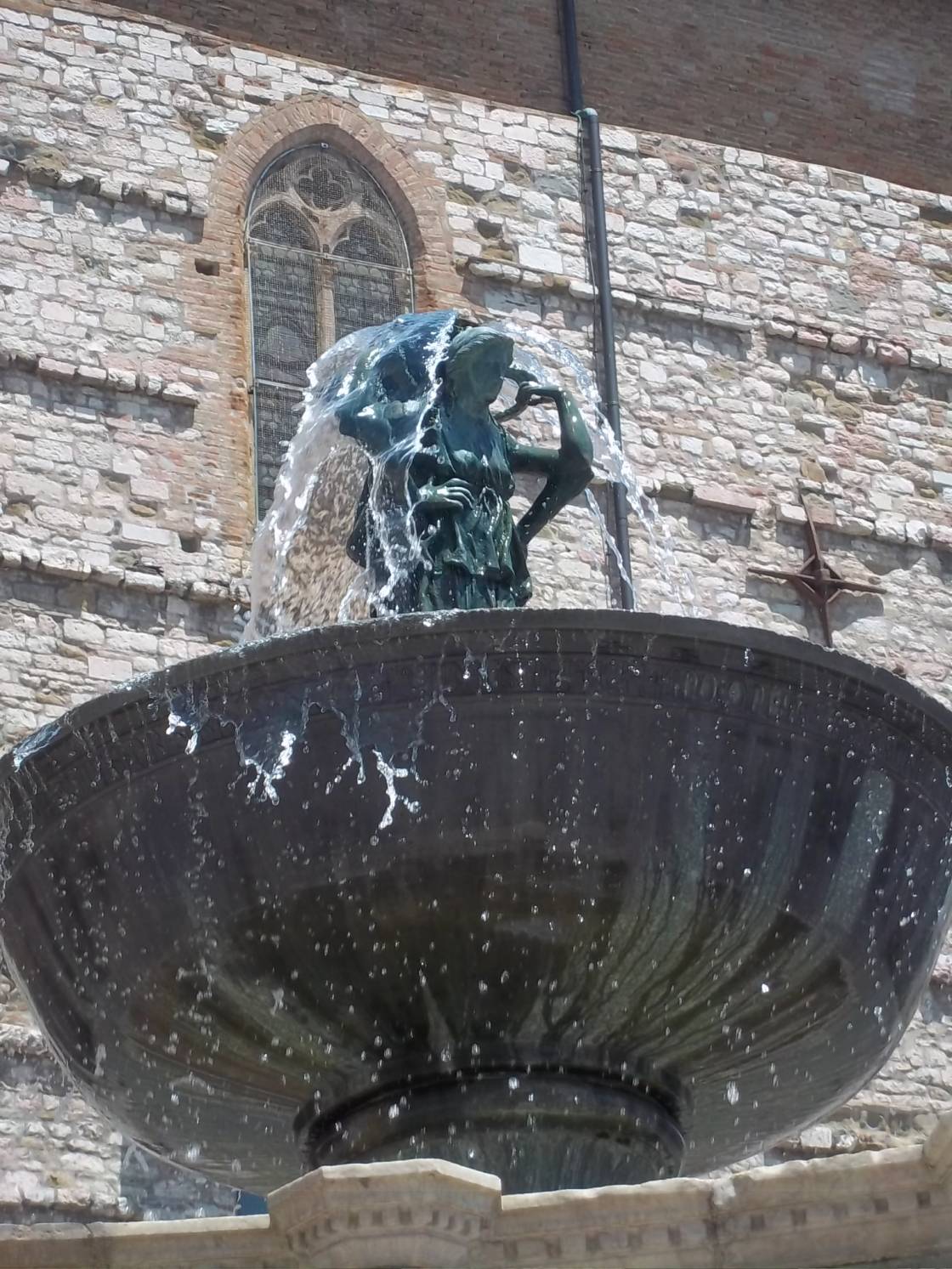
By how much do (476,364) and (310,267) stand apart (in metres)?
7.07

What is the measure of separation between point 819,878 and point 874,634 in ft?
27.4

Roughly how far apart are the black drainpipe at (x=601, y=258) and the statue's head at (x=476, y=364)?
19.9 feet

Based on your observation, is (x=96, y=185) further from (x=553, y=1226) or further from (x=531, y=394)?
(x=553, y=1226)

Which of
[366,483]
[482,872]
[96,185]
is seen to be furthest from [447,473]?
[96,185]

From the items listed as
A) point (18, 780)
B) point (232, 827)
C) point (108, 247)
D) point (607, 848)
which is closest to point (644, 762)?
point (607, 848)

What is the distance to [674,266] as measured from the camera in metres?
15.9

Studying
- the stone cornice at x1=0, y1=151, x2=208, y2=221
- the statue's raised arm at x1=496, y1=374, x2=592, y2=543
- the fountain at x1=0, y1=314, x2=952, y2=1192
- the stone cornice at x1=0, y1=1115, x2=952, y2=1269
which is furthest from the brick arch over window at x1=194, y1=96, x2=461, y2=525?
the stone cornice at x1=0, y1=1115, x2=952, y2=1269

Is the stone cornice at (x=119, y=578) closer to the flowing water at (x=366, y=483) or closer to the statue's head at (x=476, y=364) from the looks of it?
the flowing water at (x=366, y=483)

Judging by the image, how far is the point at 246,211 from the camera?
49.3 ft

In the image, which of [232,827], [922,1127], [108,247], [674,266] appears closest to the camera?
[232,827]

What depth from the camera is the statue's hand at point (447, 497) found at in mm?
7879

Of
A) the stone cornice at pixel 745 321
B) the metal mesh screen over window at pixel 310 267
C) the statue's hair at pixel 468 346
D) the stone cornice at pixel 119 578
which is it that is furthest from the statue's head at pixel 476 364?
the stone cornice at pixel 745 321

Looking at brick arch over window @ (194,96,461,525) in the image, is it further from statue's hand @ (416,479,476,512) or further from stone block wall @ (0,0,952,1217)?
statue's hand @ (416,479,476,512)

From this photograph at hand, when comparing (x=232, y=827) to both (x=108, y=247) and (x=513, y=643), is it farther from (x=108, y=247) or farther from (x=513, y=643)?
(x=108, y=247)
